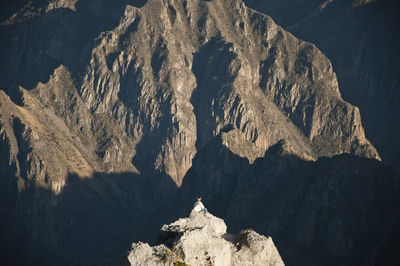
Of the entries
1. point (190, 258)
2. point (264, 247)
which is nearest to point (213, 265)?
point (190, 258)

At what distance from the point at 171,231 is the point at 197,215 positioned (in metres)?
8.30

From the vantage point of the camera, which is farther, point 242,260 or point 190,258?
point 242,260

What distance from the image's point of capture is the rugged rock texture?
72.8 meters

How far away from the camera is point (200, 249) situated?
7412 centimetres

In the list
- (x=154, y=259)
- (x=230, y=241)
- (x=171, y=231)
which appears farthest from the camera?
(x=230, y=241)

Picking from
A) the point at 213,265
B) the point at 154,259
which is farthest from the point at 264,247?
the point at 154,259

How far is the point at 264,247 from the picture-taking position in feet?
266

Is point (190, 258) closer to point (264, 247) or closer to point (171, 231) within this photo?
point (171, 231)

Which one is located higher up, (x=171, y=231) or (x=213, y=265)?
(x=171, y=231)

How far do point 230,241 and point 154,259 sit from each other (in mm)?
14317

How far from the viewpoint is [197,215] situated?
282ft

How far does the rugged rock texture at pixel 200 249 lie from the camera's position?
72.8 meters

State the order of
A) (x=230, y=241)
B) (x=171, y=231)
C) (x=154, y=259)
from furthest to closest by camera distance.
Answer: (x=230, y=241), (x=171, y=231), (x=154, y=259)

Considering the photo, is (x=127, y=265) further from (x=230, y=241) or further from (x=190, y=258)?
(x=230, y=241)
